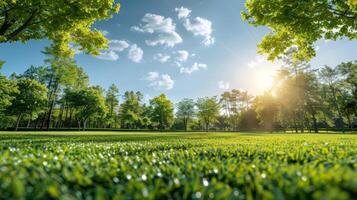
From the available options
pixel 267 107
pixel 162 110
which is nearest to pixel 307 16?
pixel 267 107

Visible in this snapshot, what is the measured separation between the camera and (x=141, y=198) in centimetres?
149

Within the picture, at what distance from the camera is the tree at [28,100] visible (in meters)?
40.4

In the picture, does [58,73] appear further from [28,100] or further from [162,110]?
[162,110]

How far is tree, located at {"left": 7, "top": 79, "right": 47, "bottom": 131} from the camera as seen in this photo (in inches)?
1590

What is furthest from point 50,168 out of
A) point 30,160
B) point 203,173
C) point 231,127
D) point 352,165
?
point 231,127

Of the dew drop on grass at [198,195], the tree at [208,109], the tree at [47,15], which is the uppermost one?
the tree at [208,109]

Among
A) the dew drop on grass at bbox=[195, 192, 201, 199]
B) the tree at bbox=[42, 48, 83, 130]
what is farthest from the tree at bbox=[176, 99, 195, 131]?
the dew drop on grass at bbox=[195, 192, 201, 199]

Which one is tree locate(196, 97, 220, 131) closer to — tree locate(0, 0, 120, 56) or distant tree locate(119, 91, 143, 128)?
distant tree locate(119, 91, 143, 128)

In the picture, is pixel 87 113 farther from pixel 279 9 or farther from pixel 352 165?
pixel 352 165

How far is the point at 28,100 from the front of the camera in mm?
40594

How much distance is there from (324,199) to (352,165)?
2075mm

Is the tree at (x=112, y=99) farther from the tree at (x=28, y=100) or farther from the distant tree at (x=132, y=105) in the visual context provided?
the tree at (x=28, y=100)

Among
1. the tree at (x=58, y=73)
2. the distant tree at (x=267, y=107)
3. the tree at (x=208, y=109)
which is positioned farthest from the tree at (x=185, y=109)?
the tree at (x=58, y=73)

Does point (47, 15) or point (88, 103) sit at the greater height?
point (88, 103)
